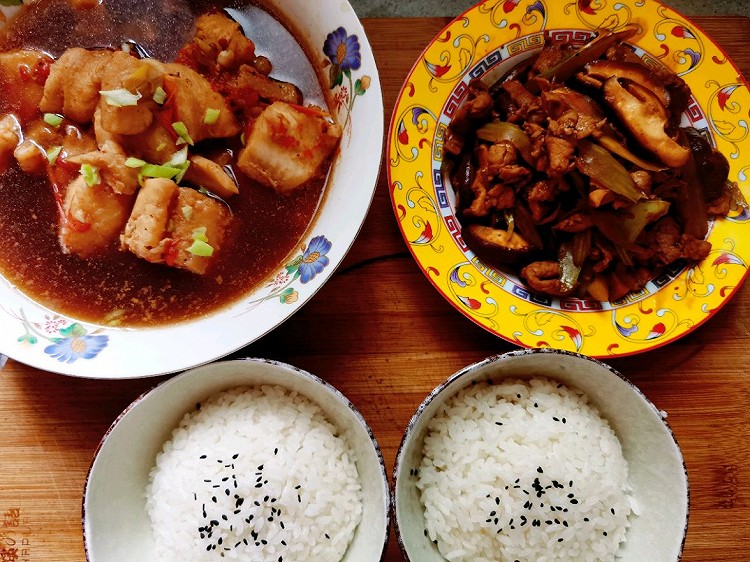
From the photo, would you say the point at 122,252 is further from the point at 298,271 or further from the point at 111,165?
the point at 298,271

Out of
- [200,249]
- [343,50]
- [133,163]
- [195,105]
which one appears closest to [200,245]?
[200,249]

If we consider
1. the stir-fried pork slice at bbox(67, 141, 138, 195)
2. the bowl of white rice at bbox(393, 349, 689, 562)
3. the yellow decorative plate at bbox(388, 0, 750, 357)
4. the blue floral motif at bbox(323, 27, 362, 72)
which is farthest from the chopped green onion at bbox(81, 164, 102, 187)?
the bowl of white rice at bbox(393, 349, 689, 562)

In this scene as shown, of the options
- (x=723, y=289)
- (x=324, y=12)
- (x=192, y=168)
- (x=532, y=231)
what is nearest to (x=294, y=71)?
(x=324, y=12)

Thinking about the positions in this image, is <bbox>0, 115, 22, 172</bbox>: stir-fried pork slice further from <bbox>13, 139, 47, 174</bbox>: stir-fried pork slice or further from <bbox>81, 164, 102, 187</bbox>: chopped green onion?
<bbox>81, 164, 102, 187</bbox>: chopped green onion

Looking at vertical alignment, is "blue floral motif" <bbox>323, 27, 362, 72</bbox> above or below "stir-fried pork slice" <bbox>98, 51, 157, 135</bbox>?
above

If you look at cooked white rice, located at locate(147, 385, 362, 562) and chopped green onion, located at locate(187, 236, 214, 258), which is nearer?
cooked white rice, located at locate(147, 385, 362, 562)
